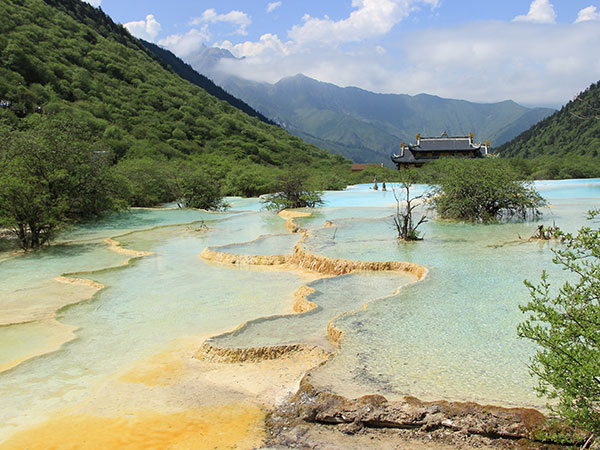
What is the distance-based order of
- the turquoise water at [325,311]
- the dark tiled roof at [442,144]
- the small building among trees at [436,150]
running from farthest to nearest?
the dark tiled roof at [442,144], the small building among trees at [436,150], the turquoise water at [325,311]

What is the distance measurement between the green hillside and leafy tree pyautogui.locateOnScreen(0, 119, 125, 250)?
14.4 m

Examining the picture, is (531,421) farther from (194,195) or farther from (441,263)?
(194,195)

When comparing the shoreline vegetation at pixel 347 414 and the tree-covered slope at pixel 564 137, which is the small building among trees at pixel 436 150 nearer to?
the tree-covered slope at pixel 564 137

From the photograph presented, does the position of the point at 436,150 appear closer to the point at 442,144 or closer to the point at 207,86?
the point at 442,144

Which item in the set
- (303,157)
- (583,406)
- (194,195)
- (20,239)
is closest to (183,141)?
(303,157)

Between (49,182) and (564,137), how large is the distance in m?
64.8

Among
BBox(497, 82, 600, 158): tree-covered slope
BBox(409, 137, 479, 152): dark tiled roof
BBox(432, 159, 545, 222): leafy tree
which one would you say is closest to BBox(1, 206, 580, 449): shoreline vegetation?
BBox(432, 159, 545, 222): leafy tree

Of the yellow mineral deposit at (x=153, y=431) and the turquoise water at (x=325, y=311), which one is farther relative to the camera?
the turquoise water at (x=325, y=311)

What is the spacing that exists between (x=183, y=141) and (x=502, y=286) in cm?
4822

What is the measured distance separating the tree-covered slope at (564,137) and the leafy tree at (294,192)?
40656 mm

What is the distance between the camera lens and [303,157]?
195 feet

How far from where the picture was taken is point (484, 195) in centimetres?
1364

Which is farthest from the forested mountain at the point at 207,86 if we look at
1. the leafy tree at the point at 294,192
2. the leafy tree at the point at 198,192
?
the leafy tree at the point at 294,192

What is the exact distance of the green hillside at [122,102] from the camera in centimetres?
4147
